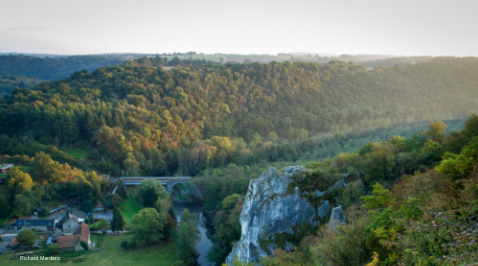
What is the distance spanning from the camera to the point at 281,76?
93.9 metres

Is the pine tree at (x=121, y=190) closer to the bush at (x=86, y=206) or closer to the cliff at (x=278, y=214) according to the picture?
the bush at (x=86, y=206)

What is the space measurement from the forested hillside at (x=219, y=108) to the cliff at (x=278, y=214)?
2948 cm

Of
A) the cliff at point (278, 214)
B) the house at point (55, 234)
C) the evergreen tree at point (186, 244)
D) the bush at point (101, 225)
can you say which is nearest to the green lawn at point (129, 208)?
the bush at point (101, 225)

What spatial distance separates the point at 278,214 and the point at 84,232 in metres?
24.9

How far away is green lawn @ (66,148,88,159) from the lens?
177 feet

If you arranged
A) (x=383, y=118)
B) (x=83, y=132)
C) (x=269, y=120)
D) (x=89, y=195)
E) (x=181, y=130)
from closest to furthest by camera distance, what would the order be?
(x=89, y=195) → (x=83, y=132) → (x=181, y=130) → (x=383, y=118) → (x=269, y=120)

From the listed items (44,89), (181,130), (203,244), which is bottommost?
(203,244)

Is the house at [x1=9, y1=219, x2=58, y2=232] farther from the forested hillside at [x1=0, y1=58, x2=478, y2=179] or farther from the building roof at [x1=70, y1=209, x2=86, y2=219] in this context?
the forested hillside at [x1=0, y1=58, x2=478, y2=179]

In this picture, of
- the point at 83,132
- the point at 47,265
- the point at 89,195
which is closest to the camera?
the point at 47,265

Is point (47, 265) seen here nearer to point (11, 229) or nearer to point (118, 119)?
point (11, 229)

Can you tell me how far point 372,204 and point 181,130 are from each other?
55.6m

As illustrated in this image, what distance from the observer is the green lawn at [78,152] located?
53.8 m

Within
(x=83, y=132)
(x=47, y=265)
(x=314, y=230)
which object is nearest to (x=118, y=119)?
(x=83, y=132)

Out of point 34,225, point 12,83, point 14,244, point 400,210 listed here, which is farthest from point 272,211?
point 12,83
